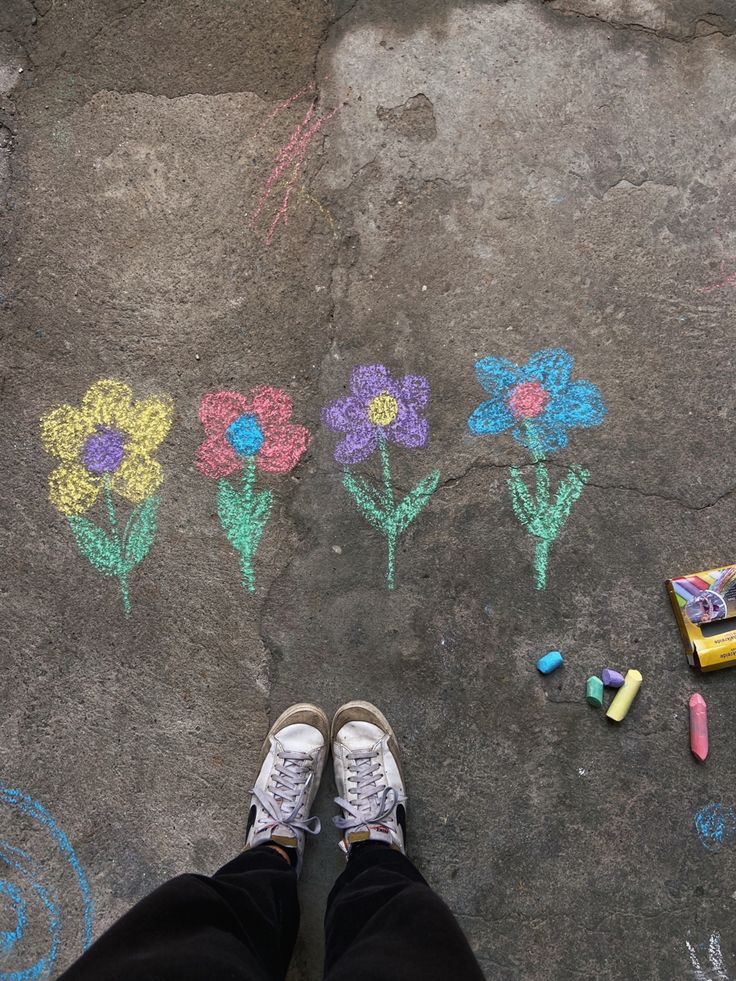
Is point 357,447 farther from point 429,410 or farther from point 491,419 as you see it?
point 491,419

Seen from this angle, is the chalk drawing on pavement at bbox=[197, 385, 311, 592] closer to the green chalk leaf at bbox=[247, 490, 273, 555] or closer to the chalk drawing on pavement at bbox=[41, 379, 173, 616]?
the green chalk leaf at bbox=[247, 490, 273, 555]

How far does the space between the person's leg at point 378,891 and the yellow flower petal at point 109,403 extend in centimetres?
139

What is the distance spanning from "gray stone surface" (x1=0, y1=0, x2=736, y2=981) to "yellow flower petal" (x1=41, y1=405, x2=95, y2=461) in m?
0.06

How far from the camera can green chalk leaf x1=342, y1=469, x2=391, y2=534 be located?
239cm

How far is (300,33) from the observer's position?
2.51 m

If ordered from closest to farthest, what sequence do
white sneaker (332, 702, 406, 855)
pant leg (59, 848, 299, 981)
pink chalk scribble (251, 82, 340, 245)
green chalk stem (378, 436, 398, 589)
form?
pant leg (59, 848, 299, 981) < white sneaker (332, 702, 406, 855) < green chalk stem (378, 436, 398, 589) < pink chalk scribble (251, 82, 340, 245)

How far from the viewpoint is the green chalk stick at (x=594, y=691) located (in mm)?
2289

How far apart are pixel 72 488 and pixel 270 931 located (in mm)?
1659

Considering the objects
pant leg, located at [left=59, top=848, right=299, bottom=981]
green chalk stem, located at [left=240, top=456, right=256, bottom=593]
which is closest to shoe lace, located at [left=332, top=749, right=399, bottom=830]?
pant leg, located at [left=59, top=848, right=299, bottom=981]

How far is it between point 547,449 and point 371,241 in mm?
1056

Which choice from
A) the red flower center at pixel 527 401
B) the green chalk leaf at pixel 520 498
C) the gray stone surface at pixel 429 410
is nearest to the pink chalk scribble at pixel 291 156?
the gray stone surface at pixel 429 410

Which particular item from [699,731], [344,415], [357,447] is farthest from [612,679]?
[344,415]

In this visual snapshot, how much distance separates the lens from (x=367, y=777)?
2.28 m

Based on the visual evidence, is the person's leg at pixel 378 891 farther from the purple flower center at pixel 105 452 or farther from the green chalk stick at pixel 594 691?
the purple flower center at pixel 105 452
